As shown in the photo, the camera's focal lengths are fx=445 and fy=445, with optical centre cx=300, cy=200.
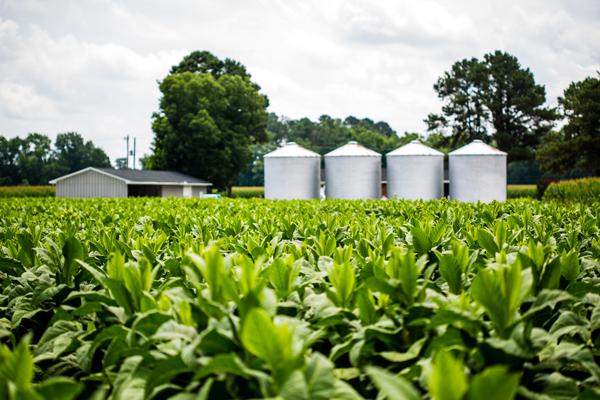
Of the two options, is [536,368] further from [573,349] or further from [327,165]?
[327,165]

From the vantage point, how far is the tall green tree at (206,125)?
157 feet

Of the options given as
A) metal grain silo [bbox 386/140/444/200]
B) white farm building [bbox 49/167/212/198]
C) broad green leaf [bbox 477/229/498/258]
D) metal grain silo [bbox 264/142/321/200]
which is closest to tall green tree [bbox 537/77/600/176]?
metal grain silo [bbox 386/140/444/200]

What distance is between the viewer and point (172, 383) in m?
1.53

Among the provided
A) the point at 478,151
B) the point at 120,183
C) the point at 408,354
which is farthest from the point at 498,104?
the point at 408,354

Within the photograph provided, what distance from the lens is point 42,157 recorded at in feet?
288

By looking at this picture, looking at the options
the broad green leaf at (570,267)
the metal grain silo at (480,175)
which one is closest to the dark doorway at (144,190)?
the metal grain silo at (480,175)

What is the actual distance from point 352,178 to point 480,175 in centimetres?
821

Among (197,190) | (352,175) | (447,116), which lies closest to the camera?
(352,175)

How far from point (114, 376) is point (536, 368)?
1.49 metres

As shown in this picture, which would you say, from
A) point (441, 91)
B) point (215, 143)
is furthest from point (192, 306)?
point (441, 91)

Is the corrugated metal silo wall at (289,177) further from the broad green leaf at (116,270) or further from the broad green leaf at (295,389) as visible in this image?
the broad green leaf at (295,389)

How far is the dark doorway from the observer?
139 feet

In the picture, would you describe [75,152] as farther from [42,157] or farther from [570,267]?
[570,267]

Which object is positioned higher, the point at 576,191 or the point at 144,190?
the point at 144,190
